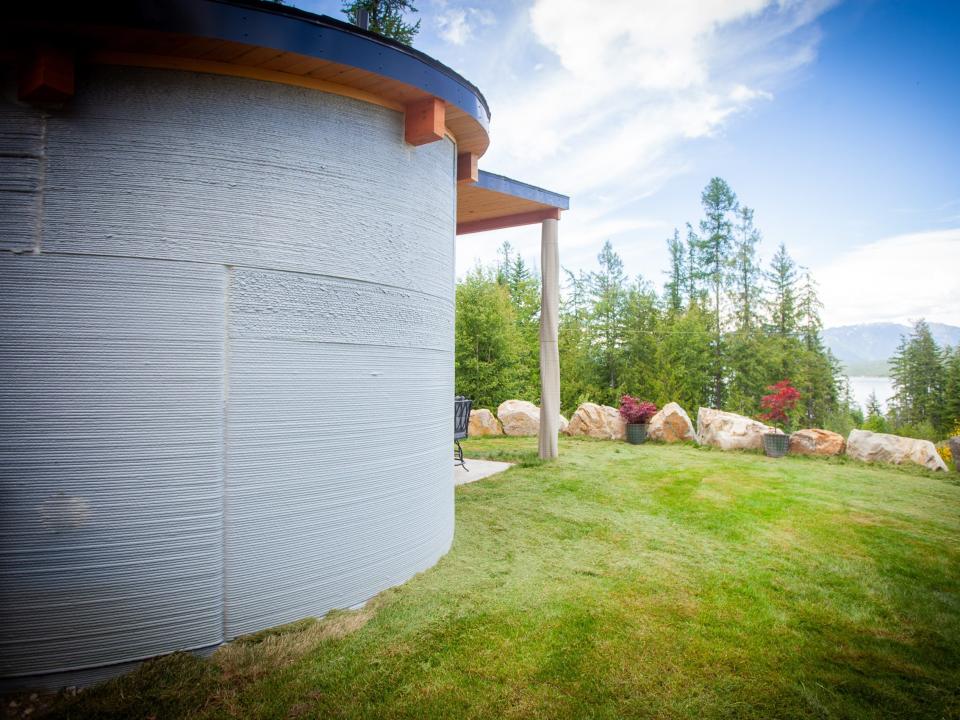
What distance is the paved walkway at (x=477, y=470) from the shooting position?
606 centimetres

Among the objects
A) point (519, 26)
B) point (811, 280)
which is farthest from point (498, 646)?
point (811, 280)

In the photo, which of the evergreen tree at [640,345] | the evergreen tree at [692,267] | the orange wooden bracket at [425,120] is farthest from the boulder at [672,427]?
the evergreen tree at [692,267]

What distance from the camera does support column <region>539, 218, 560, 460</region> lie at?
7.07 metres

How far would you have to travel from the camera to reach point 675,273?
2484cm

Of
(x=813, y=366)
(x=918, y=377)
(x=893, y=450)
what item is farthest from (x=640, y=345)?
(x=918, y=377)

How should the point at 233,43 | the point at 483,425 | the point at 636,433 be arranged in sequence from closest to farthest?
the point at 233,43 < the point at 636,433 < the point at 483,425

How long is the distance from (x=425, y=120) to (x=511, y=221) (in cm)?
419

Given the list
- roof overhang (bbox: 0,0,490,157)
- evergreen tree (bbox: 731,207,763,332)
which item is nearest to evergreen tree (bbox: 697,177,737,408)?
evergreen tree (bbox: 731,207,763,332)

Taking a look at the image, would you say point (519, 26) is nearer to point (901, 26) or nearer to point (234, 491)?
point (901, 26)

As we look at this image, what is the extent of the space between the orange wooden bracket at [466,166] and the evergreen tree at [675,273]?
871 inches

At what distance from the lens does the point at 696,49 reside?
962cm

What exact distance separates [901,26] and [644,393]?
30.7 ft

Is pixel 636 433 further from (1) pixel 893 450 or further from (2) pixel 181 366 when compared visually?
(2) pixel 181 366

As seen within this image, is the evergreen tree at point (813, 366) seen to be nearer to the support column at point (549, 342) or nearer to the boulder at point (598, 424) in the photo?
the boulder at point (598, 424)
